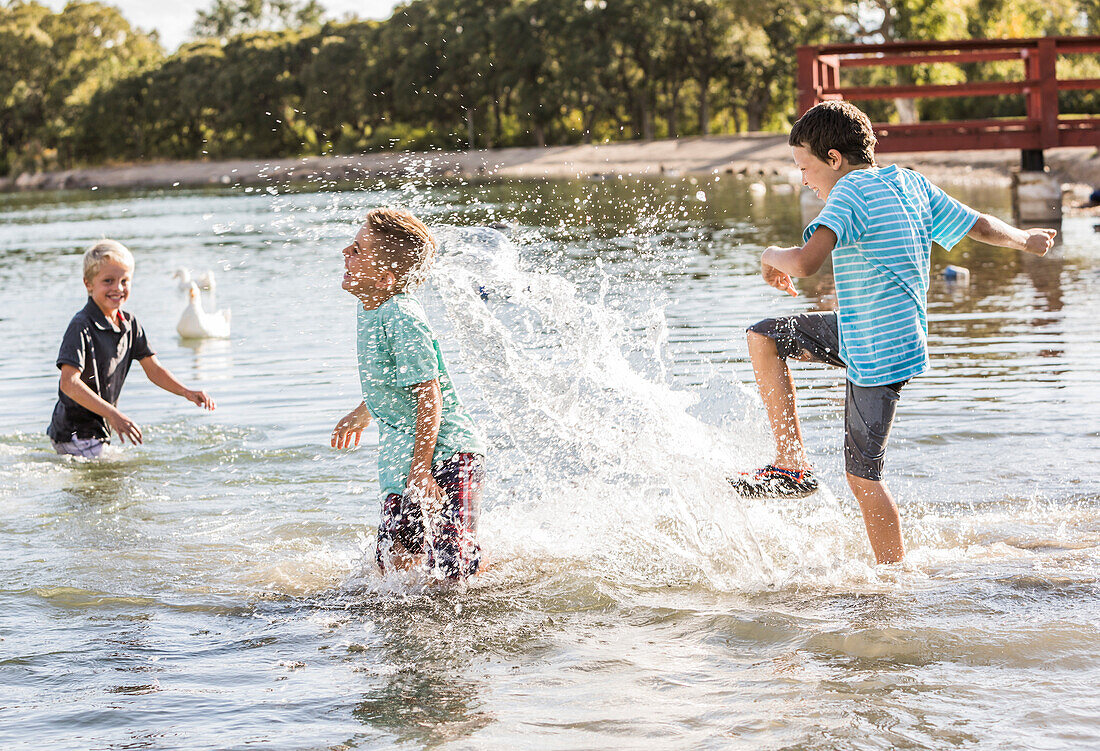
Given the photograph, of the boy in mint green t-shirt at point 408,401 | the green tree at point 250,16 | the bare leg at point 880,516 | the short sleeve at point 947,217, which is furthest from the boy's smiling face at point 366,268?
the green tree at point 250,16

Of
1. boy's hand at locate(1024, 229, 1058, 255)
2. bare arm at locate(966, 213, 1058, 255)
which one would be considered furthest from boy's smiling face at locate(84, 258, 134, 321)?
boy's hand at locate(1024, 229, 1058, 255)

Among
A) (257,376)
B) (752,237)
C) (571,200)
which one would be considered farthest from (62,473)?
(571,200)

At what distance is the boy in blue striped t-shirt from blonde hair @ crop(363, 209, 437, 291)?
134cm

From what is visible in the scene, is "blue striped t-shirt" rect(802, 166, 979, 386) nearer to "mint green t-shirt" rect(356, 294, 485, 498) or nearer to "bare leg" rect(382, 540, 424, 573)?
"mint green t-shirt" rect(356, 294, 485, 498)

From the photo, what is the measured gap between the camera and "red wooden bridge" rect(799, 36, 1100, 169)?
767 inches

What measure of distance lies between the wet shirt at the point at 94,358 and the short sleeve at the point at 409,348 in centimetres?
316

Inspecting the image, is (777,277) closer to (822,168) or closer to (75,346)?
(822,168)

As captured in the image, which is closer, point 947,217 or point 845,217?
point 845,217

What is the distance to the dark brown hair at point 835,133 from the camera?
4.39 meters

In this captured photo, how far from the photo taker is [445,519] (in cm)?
464

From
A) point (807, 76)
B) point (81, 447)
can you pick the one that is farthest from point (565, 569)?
point (807, 76)

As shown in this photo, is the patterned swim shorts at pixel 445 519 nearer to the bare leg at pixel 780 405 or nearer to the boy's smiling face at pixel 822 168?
the bare leg at pixel 780 405

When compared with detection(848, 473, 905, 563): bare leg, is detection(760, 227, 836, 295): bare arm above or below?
above

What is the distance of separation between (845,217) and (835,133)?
0.38 m
